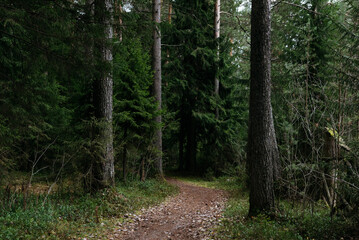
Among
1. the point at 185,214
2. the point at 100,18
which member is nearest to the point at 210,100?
the point at 185,214

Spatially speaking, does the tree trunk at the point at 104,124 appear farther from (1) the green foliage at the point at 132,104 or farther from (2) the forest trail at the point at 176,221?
(1) the green foliage at the point at 132,104

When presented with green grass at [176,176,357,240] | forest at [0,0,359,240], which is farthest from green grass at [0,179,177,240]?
green grass at [176,176,357,240]

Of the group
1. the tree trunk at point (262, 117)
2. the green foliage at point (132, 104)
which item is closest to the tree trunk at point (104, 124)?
the green foliage at point (132, 104)

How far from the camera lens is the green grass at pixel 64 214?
5090mm

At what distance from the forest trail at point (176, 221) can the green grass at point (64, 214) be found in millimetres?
445

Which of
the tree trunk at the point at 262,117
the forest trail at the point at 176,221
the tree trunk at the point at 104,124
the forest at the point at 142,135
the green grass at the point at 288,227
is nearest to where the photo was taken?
the green grass at the point at 288,227

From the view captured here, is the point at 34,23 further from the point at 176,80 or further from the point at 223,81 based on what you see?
the point at 223,81

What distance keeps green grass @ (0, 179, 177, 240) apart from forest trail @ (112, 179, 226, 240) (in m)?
0.44

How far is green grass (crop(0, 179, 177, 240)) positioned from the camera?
16.7 feet

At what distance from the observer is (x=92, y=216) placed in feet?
21.5

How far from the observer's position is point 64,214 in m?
6.29

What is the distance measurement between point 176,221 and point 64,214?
302 centimetres

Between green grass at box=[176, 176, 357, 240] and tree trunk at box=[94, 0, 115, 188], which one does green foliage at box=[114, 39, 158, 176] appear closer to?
tree trunk at box=[94, 0, 115, 188]

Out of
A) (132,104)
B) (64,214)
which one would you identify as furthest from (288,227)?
(132,104)
